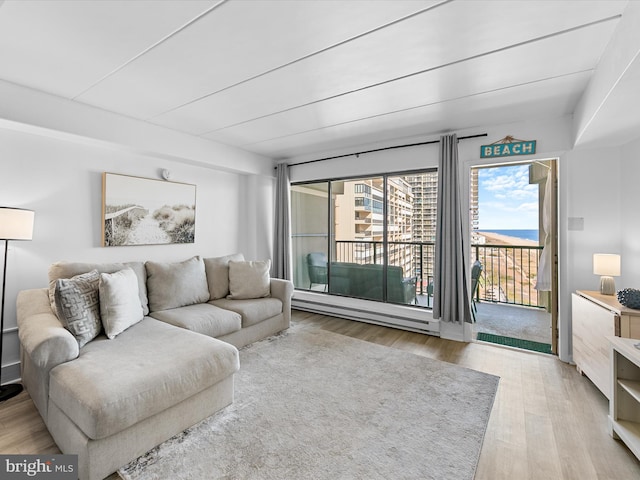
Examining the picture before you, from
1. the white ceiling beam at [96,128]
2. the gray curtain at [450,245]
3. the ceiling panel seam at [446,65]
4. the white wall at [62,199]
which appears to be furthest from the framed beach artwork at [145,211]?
the gray curtain at [450,245]

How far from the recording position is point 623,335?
2010mm

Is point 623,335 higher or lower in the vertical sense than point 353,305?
higher

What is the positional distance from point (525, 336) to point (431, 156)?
2.57m

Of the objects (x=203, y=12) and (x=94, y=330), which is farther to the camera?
(x=94, y=330)

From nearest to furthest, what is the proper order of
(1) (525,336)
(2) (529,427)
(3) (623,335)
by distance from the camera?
(2) (529,427) < (3) (623,335) < (1) (525,336)

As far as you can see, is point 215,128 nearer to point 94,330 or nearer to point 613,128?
point 94,330

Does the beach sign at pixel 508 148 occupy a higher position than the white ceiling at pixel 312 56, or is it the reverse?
the white ceiling at pixel 312 56

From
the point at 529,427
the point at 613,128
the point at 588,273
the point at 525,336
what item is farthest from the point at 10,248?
the point at 525,336

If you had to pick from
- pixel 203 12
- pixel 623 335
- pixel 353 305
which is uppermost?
pixel 203 12

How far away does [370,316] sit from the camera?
13.6 feet

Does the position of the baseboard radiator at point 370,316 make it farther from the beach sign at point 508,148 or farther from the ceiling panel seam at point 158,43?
the ceiling panel seam at point 158,43

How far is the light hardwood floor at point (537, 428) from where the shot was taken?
61.1 inches

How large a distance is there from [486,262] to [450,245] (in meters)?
2.62

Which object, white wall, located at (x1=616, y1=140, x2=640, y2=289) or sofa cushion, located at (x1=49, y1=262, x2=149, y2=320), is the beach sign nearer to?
white wall, located at (x1=616, y1=140, x2=640, y2=289)
